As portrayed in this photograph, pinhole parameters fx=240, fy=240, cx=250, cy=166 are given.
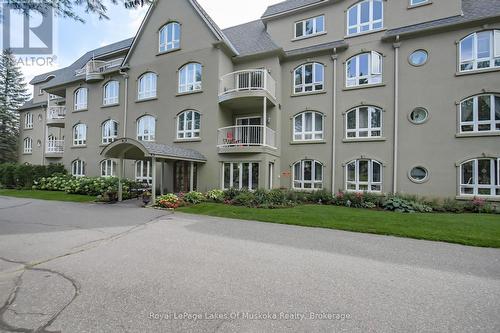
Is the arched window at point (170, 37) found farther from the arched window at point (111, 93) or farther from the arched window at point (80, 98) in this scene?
the arched window at point (80, 98)

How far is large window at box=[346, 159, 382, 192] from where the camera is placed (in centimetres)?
1352

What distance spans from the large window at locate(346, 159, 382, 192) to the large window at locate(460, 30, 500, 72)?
6411mm

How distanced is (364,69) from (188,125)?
11420 millimetres

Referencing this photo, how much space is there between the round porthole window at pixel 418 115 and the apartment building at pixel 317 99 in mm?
47

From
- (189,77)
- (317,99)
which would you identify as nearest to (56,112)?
(189,77)

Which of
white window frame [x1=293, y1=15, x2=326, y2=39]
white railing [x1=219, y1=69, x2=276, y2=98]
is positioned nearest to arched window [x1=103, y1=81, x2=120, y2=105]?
white railing [x1=219, y1=69, x2=276, y2=98]

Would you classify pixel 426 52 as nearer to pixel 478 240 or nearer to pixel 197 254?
pixel 478 240

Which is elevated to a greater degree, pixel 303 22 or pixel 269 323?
pixel 303 22

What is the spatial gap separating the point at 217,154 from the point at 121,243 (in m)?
8.93

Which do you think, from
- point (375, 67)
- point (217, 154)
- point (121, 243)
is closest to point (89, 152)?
point (217, 154)

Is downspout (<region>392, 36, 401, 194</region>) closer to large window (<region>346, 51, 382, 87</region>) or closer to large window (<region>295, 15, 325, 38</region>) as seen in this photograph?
large window (<region>346, 51, 382, 87</region>)

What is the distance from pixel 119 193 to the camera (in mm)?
13859

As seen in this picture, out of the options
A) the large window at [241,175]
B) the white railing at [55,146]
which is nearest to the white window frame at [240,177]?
the large window at [241,175]

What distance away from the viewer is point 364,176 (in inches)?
545
